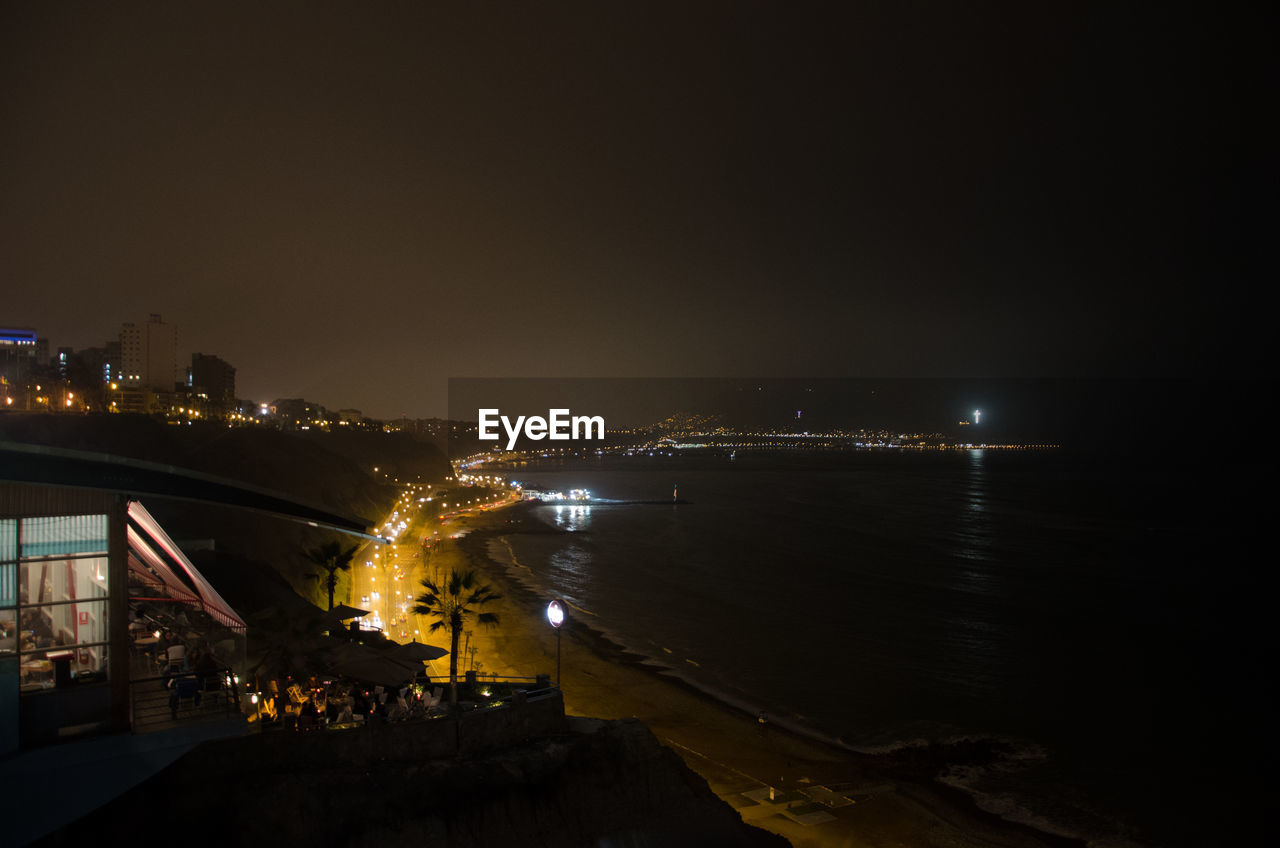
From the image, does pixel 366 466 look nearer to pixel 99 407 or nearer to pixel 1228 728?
pixel 99 407

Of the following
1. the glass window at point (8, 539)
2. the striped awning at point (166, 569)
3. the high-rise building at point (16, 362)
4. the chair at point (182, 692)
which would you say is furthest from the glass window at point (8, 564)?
the high-rise building at point (16, 362)

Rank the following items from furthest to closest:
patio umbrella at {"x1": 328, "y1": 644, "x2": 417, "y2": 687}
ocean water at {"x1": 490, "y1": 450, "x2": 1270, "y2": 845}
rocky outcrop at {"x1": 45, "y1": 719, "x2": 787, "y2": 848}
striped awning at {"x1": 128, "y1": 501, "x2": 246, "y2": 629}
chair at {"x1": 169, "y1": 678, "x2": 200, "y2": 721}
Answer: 1. ocean water at {"x1": 490, "y1": 450, "x2": 1270, "y2": 845}
2. patio umbrella at {"x1": 328, "y1": 644, "x2": 417, "y2": 687}
3. striped awning at {"x1": 128, "y1": 501, "x2": 246, "y2": 629}
4. chair at {"x1": 169, "y1": 678, "x2": 200, "y2": 721}
5. rocky outcrop at {"x1": 45, "y1": 719, "x2": 787, "y2": 848}

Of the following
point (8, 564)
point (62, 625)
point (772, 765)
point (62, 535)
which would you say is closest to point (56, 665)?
point (62, 625)

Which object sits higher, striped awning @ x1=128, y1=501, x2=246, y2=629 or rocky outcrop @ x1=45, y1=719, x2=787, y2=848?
striped awning @ x1=128, y1=501, x2=246, y2=629

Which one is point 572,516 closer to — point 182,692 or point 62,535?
point 182,692

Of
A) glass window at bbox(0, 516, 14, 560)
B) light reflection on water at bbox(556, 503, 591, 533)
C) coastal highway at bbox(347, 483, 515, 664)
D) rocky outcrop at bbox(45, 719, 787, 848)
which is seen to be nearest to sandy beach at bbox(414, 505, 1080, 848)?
coastal highway at bbox(347, 483, 515, 664)

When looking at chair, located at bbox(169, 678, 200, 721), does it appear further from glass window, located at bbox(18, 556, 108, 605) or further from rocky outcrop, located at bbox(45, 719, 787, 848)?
glass window, located at bbox(18, 556, 108, 605)

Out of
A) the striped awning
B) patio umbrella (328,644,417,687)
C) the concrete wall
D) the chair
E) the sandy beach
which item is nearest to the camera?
the concrete wall

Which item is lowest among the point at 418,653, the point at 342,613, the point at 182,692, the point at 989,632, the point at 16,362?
the point at 989,632
